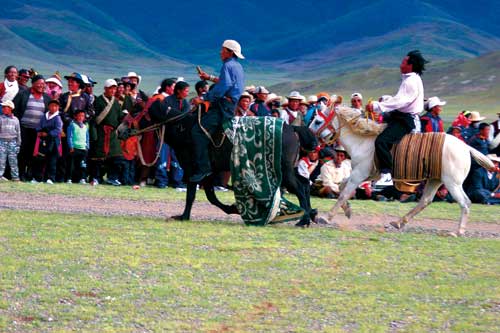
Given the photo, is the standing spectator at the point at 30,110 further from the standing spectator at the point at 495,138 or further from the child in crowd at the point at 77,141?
the standing spectator at the point at 495,138

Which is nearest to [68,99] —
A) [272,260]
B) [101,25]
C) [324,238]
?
[324,238]

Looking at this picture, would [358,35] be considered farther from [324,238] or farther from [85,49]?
[324,238]

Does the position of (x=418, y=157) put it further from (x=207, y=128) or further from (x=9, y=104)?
(x=9, y=104)

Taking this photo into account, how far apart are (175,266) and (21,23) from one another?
11099 centimetres

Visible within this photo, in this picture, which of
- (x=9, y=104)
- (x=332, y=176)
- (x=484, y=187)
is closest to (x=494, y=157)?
(x=484, y=187)

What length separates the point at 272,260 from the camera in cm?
1245

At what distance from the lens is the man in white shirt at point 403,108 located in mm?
15258

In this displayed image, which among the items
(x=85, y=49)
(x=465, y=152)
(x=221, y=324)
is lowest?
(x=221, y=324)

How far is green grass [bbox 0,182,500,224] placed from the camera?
18.2 metres

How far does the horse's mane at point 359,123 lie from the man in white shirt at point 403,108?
11 cm

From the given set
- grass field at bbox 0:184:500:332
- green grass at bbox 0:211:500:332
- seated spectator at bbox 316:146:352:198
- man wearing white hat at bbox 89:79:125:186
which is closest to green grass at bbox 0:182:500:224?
seated spectator at bbox 316:146:352:198

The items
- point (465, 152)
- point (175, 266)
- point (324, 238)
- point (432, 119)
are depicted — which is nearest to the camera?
point (175, 266)

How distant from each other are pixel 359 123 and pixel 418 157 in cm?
85

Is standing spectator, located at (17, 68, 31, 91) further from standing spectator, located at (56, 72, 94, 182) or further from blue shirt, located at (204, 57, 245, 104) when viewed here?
blue shirt, located at (204, 57, 245, 104)
